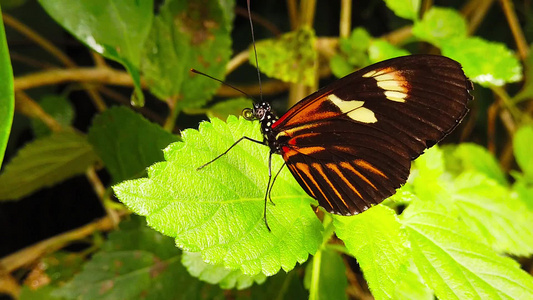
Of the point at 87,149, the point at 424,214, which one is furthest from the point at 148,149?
the point at 424,214

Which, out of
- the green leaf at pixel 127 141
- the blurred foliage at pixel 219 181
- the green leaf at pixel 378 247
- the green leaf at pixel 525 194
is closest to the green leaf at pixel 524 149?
the blurred foliage at pixel 219 181

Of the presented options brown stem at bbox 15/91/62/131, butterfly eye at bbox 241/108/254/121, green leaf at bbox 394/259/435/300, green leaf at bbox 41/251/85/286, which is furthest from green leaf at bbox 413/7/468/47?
green leaf at bbox 41/251/85/286

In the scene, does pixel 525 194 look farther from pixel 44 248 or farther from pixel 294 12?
pixel 44 248

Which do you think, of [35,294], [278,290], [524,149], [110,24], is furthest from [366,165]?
[35,294]

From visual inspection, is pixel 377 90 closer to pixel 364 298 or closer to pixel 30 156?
pixel 364 298

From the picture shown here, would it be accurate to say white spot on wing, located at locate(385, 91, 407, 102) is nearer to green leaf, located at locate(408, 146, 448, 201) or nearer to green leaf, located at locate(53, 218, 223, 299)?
green leaf, located at locate(408, 146, 448, 201)

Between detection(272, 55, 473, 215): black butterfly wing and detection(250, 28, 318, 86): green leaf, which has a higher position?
detection(250, 28, 318, 86): green leaf

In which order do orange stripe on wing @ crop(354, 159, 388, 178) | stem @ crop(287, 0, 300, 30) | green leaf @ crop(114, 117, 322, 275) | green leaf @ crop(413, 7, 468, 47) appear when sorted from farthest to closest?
stem @ crop(287, 0, 300, 30)
green leaf @ crop(413, 7, 468, 47)
orange stripe on wing @ crop(354, 159, 388, 178)
green leaf @ crop(114, 117, 322, 275)
